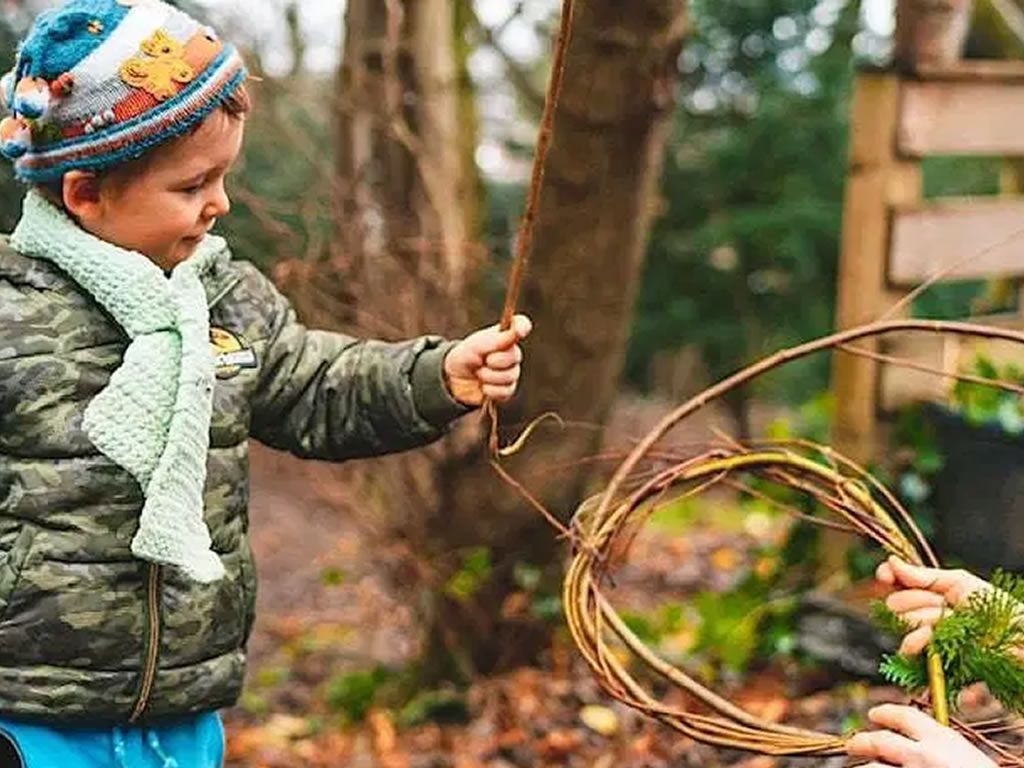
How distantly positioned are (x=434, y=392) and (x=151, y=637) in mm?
498

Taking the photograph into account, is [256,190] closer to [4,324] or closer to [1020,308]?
[1020,308]

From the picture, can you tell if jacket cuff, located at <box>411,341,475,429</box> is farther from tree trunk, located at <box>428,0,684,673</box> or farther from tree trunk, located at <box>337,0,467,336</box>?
tree trunk, located at <box>337,0,467,336</box>

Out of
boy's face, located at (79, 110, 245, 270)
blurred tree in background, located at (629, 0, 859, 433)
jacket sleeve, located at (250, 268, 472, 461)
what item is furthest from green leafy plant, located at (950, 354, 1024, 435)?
blurred tree in background, located at (629, 0, 859, 433)

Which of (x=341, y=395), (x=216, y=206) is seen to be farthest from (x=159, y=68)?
(x=341, y=395)

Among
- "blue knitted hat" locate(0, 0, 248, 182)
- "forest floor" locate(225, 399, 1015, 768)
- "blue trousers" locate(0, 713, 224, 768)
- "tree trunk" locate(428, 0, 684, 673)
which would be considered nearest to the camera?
"blue knitted hat" locate(0, 0, 248, 182)

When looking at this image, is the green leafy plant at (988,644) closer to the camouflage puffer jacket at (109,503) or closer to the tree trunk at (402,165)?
the camouflage puffer jacket at (109,503)

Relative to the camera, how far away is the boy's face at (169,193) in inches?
80.1

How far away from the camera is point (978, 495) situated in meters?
4.10

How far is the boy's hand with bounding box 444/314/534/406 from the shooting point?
2.18 meters

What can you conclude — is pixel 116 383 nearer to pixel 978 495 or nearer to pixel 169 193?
pixel 169 193

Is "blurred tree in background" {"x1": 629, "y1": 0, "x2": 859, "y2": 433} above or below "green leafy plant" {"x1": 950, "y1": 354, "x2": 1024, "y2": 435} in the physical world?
above

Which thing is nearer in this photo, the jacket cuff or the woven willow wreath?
the woven willow wreath

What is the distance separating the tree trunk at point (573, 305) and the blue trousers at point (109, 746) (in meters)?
1.13

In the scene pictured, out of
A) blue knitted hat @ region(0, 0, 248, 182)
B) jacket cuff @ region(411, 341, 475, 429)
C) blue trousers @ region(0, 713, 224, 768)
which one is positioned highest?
blue knitted hat @ region(0, 0, 248, 182)
